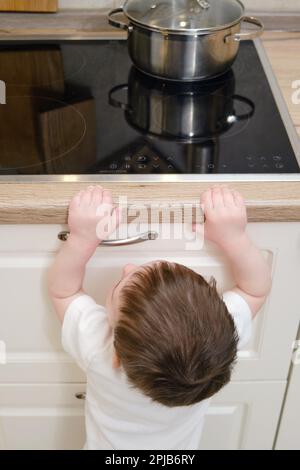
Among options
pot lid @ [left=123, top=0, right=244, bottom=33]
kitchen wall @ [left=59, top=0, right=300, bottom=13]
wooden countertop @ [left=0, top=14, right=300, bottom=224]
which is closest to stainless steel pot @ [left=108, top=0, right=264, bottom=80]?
pot lid @ [left=123, top=0, right=244, bottom=33]

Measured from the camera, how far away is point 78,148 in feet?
3.14

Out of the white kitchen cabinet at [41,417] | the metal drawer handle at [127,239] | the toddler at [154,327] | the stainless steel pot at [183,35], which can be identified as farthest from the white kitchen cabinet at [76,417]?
the stainless steel pot at [183,35]

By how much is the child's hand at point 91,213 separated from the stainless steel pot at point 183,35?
0.31 metres

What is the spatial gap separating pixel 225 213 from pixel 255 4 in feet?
2.21

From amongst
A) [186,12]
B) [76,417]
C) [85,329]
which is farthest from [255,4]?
[76,417]

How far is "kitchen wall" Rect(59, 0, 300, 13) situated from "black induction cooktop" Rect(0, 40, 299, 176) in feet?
0.39

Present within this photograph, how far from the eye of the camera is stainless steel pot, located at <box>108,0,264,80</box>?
1010mm

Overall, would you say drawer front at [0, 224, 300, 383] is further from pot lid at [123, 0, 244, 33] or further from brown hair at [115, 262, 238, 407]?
pot lid at [123, 0, 244, 33]

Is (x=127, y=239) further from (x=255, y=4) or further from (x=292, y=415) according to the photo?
(x=255, y=4)

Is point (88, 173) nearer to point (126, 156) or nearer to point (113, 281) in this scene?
point (126, 156)

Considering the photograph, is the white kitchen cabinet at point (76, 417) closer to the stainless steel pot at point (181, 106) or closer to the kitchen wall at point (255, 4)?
the stainless steel pot at point (181, 106)

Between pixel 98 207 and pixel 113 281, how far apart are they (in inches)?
7.6

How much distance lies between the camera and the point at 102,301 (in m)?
1.04

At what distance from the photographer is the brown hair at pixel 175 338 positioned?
0.78 m
